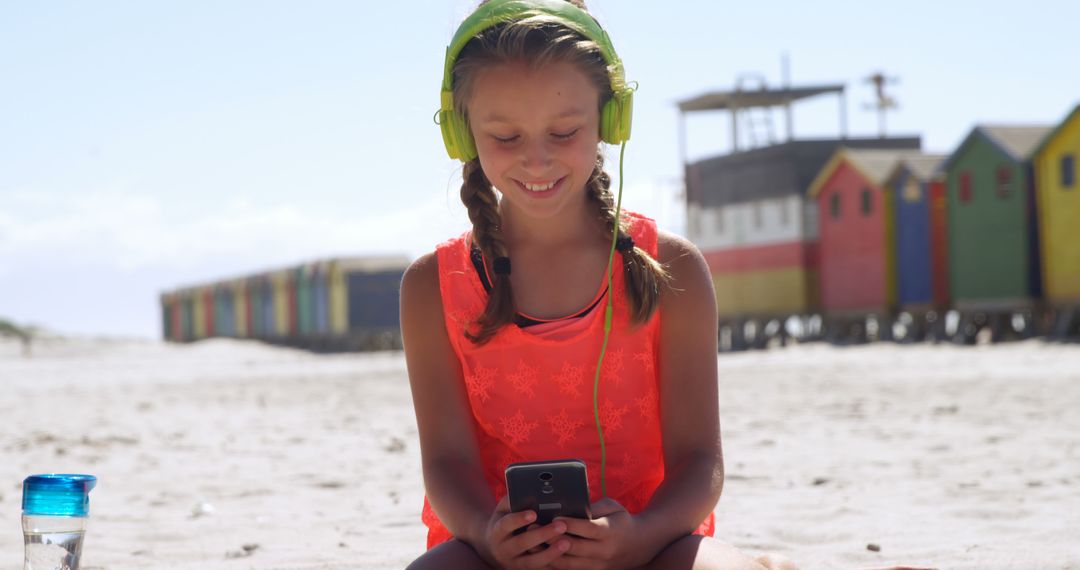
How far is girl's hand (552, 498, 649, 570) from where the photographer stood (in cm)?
224

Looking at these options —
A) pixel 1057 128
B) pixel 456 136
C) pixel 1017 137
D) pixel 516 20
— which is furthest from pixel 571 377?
pixel 1017 137

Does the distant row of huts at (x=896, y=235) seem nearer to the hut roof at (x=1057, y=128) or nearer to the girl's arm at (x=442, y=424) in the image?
the hut roof at (x=1057, y=128)

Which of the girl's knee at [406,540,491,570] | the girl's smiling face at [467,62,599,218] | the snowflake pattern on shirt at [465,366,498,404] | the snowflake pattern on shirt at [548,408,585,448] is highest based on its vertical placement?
the girl's smiling face at [467,62,599,218]

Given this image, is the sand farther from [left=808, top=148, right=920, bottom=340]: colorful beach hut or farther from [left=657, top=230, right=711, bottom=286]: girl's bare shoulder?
[left=808, top=148, right=920, bottom=340]: colorful beach hut

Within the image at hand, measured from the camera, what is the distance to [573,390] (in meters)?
2.61

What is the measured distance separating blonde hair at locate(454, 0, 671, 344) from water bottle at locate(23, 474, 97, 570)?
88 centimetres

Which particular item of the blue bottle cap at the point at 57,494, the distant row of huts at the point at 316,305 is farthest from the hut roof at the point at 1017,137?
the blue bottle cap at the point at 57,494

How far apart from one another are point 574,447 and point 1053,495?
306cm

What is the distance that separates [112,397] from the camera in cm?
1377

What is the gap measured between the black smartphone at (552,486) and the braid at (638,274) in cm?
46

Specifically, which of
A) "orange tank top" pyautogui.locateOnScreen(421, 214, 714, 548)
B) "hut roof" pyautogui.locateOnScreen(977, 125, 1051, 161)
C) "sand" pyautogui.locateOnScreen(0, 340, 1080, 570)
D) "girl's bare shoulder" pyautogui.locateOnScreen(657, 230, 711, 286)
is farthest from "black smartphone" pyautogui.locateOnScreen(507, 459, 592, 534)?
"hut roof" pyautogui.locateOnScreen(977, 125, 1051, 161)

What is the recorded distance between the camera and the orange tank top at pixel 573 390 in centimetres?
260

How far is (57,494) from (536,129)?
4.04ft

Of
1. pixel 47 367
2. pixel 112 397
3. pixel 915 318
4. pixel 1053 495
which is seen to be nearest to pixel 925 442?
pixel 1053 495
